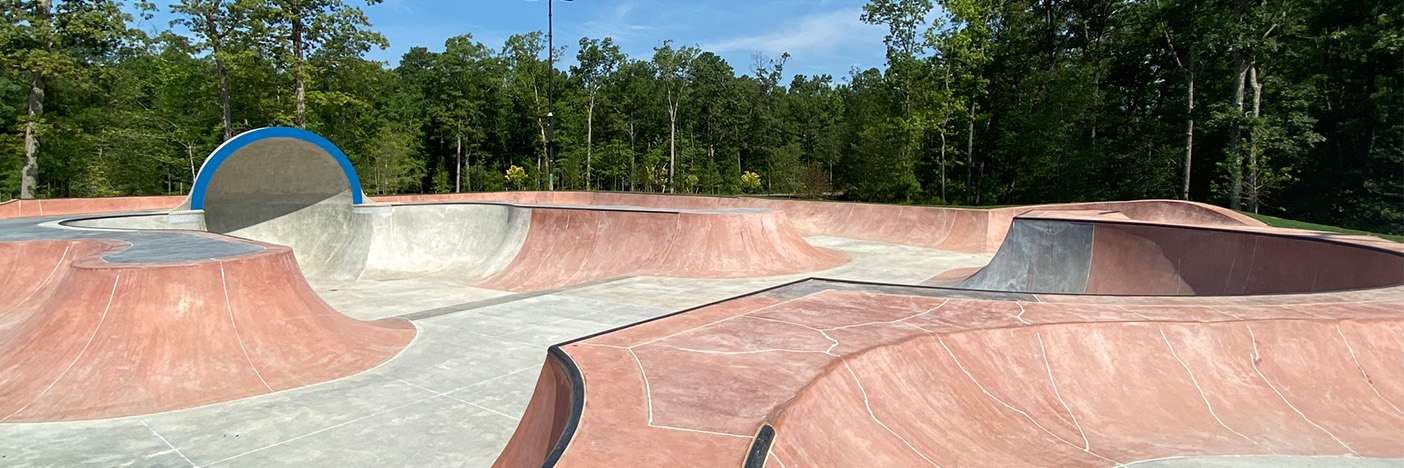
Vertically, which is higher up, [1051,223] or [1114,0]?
[1114,0]

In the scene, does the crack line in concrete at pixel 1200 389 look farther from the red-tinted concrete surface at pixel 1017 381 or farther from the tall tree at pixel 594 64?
the tall tree at pixel 594 64

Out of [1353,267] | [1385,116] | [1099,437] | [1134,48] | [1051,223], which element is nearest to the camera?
[1099,437]

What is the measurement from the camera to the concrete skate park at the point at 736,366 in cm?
368

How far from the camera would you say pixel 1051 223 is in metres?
11.5

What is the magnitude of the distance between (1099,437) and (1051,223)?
7.97 m

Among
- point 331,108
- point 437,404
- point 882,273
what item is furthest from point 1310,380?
point 331,108

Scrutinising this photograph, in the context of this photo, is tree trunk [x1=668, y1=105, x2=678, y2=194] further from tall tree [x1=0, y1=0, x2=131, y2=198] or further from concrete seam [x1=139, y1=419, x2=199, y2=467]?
concrete seam [x1=139, y1=419, x2=199, y2=467]

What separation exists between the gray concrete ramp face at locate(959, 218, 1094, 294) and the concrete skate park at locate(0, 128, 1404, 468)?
7 centimetres

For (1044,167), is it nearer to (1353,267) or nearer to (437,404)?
(1353,267)

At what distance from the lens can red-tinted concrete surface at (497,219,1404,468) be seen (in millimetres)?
3537

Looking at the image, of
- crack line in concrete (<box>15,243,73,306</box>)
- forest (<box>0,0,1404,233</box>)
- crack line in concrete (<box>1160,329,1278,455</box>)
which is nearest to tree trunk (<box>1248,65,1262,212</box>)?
forest (<box>0,0,1404,233</box>)

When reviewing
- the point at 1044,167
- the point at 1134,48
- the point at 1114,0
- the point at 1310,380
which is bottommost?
the point at 1310,380

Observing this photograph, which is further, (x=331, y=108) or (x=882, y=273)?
(x=331, y=108)

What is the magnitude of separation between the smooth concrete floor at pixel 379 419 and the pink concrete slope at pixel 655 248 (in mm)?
4789
